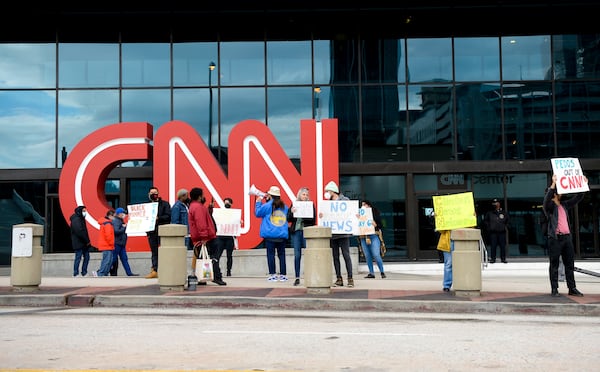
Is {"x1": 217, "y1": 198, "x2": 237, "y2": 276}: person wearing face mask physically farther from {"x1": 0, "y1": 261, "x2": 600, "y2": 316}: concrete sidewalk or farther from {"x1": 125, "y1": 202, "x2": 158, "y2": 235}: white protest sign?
{"x1": 0, "y1": 261, "x2": 600, "y2": 316}: concrete sidewalk

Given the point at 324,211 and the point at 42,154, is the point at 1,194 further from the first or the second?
the point at 324,211

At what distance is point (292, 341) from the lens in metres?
8.07

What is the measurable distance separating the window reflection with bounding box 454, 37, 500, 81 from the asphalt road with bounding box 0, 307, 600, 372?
14.9 m

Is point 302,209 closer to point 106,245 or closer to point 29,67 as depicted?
point 106,245

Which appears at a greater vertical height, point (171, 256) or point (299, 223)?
point (299, 223)

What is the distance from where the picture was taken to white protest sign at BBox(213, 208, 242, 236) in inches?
679

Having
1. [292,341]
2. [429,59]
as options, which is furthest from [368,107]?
[292,341]

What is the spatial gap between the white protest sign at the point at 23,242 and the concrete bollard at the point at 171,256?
225 centimetres

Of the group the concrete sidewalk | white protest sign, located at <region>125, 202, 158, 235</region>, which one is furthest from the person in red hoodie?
white protest sign, located at <region>125, 202, 158, 235</region>

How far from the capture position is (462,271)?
476 inches

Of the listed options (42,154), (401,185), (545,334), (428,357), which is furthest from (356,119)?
(428,357)

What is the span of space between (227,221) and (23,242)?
540 centimetres

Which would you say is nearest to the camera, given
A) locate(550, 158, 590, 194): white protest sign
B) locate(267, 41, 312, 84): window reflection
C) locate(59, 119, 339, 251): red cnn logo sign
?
locate(550, 158, 590, 194): white protest sign

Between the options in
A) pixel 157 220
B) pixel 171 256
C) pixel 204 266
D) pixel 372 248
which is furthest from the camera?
pixel 372 248
